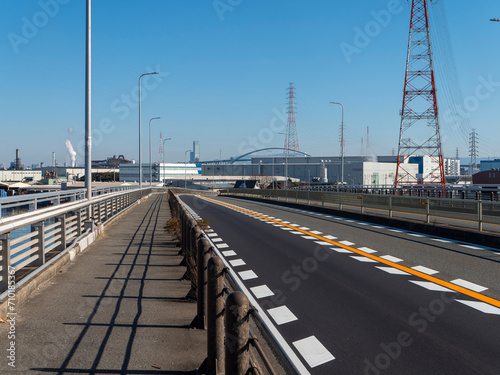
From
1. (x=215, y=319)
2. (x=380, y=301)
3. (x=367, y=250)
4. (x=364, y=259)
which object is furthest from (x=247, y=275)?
(x=215, y=319)

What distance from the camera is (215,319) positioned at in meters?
4.93

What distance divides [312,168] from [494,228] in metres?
147

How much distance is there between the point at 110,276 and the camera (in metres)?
10.2

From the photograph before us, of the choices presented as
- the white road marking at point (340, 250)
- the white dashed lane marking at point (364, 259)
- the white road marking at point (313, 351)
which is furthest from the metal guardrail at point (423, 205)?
the white road marking at point (313, 351)

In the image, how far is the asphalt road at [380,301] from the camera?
5609 millimetres

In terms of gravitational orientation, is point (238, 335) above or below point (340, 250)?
above

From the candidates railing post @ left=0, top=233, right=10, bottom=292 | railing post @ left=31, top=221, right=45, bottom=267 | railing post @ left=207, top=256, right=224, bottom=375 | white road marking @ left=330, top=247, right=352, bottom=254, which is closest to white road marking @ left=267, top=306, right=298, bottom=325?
railing post @ left=207, top=256, right=224, bottom=375

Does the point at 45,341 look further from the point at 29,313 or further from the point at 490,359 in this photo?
the point at 490,359

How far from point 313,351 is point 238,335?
89.5 inches

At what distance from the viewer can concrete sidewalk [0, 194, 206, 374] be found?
524 centimetres

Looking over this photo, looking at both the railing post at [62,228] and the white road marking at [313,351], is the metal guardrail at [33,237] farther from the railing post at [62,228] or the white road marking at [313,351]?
the white road marking at [313,351]

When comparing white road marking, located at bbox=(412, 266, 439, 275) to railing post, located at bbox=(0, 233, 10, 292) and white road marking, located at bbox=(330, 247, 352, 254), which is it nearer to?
white road marking, located at bbox=(330, 247, 352, 254)

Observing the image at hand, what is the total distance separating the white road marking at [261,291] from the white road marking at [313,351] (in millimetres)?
2445

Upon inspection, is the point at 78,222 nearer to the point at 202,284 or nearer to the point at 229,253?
the point at 229,253
